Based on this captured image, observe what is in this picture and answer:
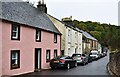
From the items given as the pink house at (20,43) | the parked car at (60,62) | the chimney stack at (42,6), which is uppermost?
the chimney stack at (42,6)

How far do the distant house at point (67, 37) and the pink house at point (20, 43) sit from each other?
883 centimetres

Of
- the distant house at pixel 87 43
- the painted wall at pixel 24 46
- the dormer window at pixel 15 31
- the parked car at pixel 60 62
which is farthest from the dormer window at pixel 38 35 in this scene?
the distant house at pixel 87 43

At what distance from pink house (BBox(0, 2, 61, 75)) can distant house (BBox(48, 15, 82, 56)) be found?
883cm

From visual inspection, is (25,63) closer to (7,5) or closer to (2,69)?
(2,69)

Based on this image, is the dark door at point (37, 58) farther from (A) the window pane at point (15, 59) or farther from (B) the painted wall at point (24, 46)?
(A) the window pane at point (15, 59)

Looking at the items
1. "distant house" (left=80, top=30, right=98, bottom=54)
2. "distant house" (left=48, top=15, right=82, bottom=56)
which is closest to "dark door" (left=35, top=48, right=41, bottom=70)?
"distant house" (left=48, top=15, right=82, bottom=56)

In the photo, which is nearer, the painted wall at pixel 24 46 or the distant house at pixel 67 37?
the painted wall at pixel 24 46

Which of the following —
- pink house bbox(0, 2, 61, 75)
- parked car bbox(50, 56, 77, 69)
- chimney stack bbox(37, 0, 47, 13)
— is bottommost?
parked car bbox(50, 56, 77, 69)

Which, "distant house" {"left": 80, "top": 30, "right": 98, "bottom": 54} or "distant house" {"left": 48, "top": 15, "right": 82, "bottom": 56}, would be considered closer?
"distant house" {"left": 48, "top": 15, "right": 82, "bottom": 56}

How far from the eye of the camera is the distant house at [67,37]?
37.4 meters

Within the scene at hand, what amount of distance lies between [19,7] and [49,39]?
18.7ft

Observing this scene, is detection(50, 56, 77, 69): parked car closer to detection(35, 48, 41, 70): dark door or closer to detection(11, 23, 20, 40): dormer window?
detection(35, 48, 41, 70): dark door

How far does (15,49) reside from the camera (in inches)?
807

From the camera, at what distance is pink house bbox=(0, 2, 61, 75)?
18.9 meters
